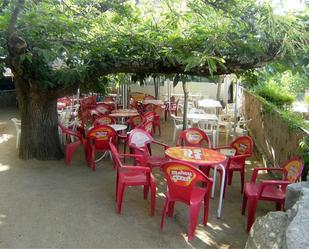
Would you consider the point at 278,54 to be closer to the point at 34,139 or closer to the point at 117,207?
the point at 117,207

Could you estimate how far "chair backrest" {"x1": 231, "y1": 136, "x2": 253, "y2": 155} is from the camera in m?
5.40

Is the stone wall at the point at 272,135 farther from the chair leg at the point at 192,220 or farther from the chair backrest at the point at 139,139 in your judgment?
the chair backrest at the point at 139,139

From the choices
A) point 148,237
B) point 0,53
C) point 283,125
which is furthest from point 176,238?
point 0,53

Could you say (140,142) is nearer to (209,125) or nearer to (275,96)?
(209,125)

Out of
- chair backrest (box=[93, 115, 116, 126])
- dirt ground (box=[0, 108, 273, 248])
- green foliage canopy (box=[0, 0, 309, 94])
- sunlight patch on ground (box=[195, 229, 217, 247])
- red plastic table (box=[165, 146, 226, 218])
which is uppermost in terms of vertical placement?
green foliage canopy (box=[0, 0, 309, 94])

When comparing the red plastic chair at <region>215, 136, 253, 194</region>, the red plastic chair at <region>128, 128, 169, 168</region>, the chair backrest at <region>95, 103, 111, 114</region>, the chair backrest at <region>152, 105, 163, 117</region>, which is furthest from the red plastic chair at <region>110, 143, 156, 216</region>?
the chair backrest at <region>152, 105, 163, 117</region>

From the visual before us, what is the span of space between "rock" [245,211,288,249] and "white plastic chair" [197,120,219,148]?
4.62 m

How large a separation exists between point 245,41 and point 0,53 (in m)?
3.45

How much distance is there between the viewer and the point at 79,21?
489 centimetres

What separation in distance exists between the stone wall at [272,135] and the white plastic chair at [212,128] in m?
0.99

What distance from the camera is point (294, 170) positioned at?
404 cm

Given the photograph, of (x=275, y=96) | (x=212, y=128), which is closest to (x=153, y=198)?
(x=212, y=128)

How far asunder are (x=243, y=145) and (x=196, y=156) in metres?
1.35

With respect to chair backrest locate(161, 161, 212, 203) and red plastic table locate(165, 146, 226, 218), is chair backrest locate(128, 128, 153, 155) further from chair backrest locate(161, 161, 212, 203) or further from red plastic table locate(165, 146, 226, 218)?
chair backrest locate(161, 161, 212, 203)
